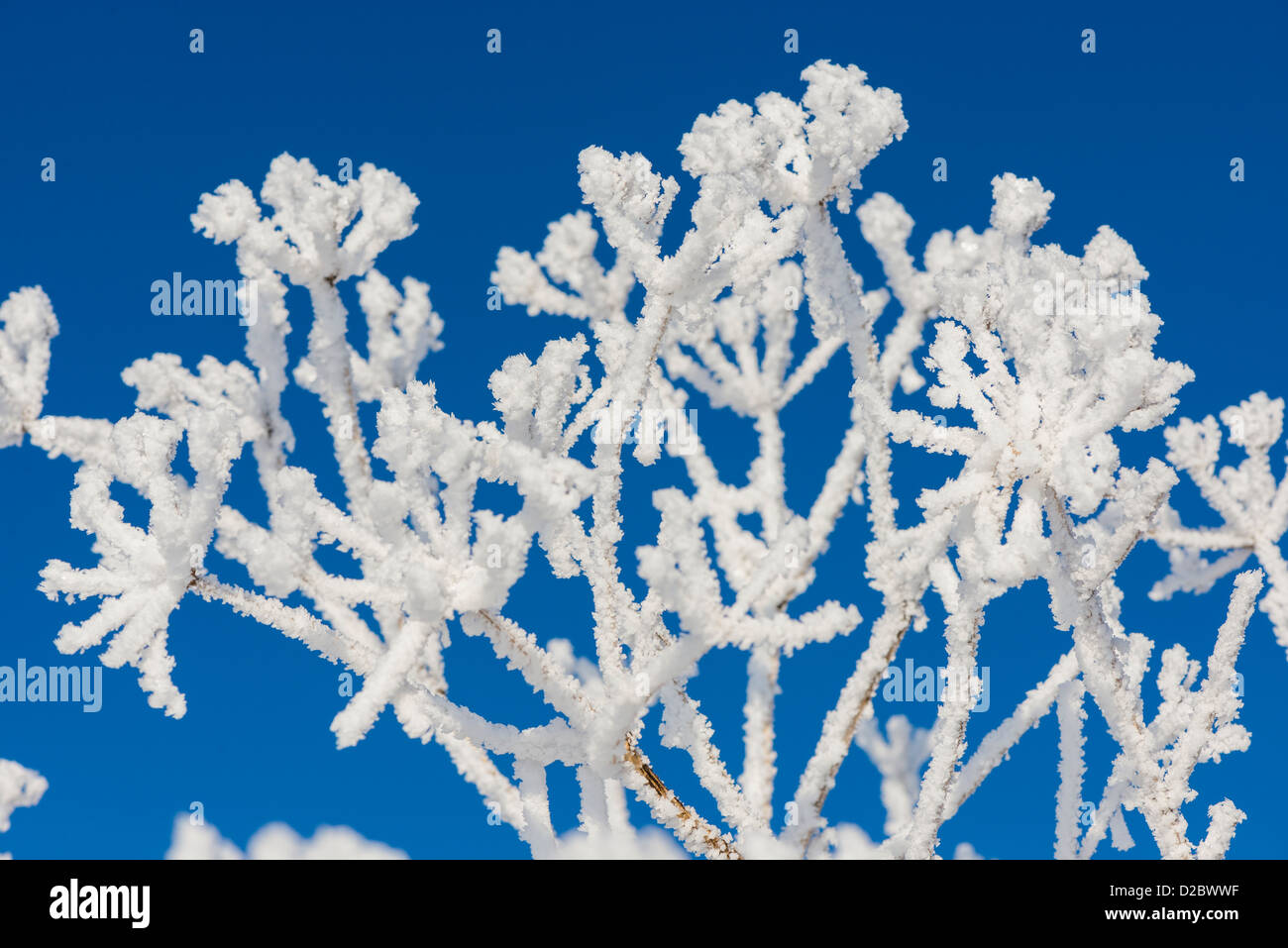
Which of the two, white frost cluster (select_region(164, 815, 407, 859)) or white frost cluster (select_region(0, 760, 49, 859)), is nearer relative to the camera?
white frost cluster (select_region(164, 815, 407, 859))

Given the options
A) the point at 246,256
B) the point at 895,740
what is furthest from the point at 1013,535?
the point at 895,740

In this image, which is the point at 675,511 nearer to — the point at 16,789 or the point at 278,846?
the point at 278,846

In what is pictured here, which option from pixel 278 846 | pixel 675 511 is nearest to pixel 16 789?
pixel 278 846

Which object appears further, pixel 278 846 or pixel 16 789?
pixel 16 789

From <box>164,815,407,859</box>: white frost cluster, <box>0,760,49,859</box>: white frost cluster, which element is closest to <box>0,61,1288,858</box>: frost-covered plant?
<box>164,815,407,859</box>: white frost cluster

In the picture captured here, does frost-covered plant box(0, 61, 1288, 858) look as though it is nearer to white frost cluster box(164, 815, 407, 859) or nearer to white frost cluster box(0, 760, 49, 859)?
white frost cluster box(164, 815, 407, 859)

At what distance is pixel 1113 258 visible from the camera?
3396mm

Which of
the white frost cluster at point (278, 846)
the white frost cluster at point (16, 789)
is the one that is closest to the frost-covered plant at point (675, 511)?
the white frost cluster at point (278, 846)

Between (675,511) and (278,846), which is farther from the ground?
(675,511)

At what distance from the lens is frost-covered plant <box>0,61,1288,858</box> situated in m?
2.95

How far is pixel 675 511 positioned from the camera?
2756 mm

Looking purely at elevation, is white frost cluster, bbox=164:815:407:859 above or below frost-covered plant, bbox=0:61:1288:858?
below

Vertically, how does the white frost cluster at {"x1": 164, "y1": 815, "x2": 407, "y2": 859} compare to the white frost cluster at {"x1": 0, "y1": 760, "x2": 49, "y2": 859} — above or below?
below
